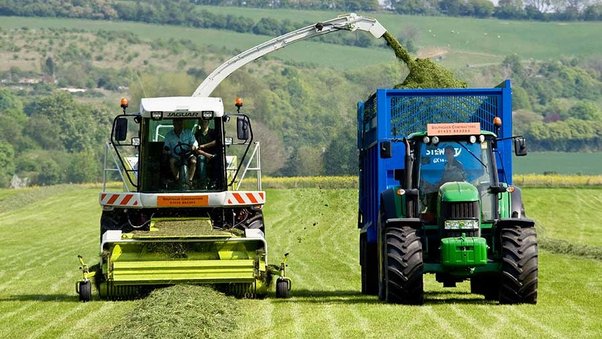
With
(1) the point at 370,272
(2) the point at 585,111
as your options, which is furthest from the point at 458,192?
(2) the point at 585,111

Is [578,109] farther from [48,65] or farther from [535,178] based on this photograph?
[48,65]

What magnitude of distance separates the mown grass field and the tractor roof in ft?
9.48

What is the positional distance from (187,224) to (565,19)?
4905 inches

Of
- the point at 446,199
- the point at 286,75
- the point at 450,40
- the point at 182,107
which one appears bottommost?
the point at 446,199

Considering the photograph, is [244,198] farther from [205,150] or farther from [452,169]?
[452,169]

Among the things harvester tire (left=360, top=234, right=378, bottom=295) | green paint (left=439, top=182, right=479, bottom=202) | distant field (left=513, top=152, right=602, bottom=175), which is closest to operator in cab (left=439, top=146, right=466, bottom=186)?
green paint (left=439, top=182, right=479, bottom=202)

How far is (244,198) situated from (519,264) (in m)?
4.37

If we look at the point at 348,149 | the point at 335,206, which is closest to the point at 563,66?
the point at 348,149

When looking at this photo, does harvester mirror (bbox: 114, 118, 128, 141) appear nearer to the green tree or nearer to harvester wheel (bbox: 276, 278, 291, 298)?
harvester wheel (bbox: 276, 278, 291, 298)

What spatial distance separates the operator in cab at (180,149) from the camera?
19938 mm

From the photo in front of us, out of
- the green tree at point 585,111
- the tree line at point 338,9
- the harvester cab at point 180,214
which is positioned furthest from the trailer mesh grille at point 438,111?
the tree line at point 338,9

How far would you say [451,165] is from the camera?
60.6 feet

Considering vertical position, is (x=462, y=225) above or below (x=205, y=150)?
below

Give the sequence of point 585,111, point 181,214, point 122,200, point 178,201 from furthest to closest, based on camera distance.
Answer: point 585,111, point 181,214, point 122,200, point 178,201
